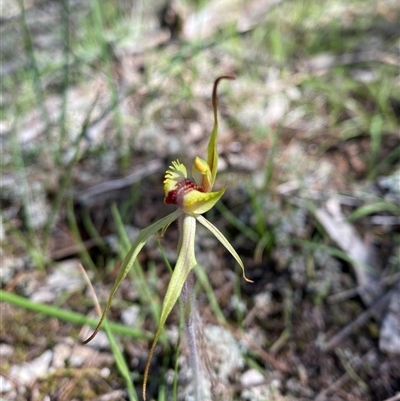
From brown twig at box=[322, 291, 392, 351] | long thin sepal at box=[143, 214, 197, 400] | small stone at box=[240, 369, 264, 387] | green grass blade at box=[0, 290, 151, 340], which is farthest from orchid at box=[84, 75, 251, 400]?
brown twig at box=[322, 291, 392, 351]

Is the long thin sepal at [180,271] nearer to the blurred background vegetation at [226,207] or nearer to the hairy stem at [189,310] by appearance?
the hairy stem at [189,310]

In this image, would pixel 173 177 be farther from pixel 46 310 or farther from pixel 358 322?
pixel 358 322

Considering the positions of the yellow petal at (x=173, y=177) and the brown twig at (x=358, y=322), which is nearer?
the yellow petal at (x=173, y=177)

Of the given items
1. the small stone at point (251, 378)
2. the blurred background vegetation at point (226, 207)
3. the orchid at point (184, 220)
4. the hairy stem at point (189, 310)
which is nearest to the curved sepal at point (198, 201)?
the orchid at point (184, 220)

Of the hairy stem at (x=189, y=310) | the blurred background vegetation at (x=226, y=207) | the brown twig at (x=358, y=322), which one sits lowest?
the brown twig at (x=358, y=322)

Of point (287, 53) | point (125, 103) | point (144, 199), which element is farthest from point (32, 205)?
point (287, 53)

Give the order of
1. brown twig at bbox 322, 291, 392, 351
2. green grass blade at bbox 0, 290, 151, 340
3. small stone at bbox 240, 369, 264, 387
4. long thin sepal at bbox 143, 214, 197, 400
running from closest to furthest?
long thin sepal at bbox 143, 214, 197, 400 → green grass blade at bbox 0, 290, 151, 340 → small stone at bbox 240, 369, 264, 387 → brown twig at bbox 322, 291, 392, 351

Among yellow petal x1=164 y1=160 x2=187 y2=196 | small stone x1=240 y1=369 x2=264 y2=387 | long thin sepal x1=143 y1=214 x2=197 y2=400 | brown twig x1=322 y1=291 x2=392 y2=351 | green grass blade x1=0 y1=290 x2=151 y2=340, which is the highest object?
yellow petal x1=164 y1=160 x2=187 y2=196

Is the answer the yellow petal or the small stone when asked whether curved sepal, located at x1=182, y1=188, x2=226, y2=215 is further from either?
the small stone
